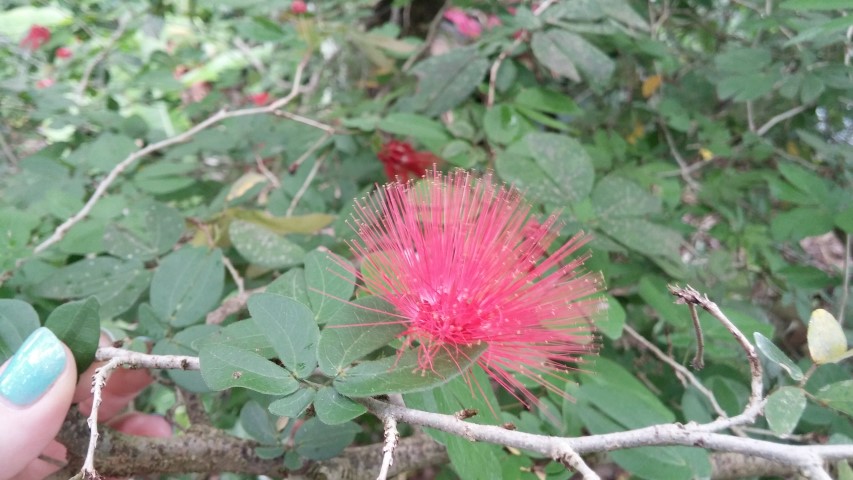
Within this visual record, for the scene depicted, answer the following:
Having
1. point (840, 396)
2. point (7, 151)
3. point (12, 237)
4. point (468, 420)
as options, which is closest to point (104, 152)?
point (12, 237)

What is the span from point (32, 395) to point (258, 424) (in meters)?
0.29

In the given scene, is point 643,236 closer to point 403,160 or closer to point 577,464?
point 577,464

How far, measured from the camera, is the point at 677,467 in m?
0.77

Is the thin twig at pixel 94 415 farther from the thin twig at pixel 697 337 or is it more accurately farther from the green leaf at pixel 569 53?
the green leaf at pixel 569 53

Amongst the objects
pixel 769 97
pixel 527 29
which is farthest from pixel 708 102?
pixel 527 29

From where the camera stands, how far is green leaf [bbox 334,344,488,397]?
54cm

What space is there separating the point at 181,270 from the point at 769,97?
176cm

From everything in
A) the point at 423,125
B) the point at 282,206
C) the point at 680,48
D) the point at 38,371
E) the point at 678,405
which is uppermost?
the point at 680,48

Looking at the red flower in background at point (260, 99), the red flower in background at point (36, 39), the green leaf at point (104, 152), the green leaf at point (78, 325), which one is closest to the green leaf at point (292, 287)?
the green leaf at point (78, 325)

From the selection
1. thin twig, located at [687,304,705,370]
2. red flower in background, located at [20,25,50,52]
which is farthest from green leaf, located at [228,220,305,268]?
red flower in background, located at [20,25,50,52]

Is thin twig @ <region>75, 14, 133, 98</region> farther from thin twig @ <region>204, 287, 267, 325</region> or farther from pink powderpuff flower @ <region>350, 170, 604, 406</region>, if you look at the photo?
pink powderpuff flower @ <region>350, 170, 604, 406</region>

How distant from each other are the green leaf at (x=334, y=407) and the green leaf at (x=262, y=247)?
1.25 ft

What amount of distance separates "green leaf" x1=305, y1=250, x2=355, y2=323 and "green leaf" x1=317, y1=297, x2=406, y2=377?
69 millimetres

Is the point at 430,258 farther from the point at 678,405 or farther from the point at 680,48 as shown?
the point at 680,48
